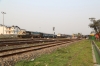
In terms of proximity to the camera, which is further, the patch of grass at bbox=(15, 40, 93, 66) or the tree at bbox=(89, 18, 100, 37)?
the tree at bbox=(89, 18, 100, 37)

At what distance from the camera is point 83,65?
1132 centimetres

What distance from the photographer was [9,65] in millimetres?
9539

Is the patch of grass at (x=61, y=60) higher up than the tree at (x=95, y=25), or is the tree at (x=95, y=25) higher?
the tree at (x=95, y=25)

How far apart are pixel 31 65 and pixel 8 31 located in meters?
113

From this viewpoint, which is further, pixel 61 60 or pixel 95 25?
pixel 95 25

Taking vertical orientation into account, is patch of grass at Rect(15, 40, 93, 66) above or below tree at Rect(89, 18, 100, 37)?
below

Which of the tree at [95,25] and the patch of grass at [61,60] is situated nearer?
the patch of grass at [61,60]

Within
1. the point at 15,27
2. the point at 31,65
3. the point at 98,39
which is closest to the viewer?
the point at 31,65

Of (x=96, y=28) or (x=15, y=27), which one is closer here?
(x=96, y=28)

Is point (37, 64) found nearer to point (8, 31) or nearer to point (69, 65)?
point (69, 65)

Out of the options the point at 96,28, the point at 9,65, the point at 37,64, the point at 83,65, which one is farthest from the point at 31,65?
the point at 96,28

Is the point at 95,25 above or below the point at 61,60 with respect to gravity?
above

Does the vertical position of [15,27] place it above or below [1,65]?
above

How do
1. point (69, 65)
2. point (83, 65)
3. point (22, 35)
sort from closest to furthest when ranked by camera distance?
point (69, 65), point (83, 65), point (22, 35)
